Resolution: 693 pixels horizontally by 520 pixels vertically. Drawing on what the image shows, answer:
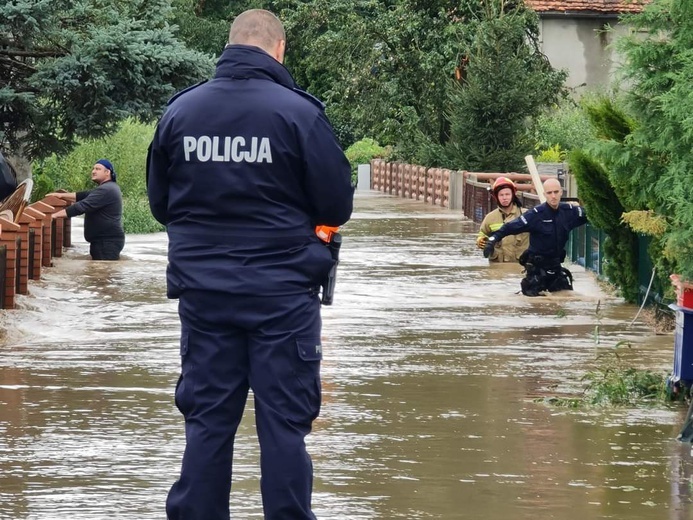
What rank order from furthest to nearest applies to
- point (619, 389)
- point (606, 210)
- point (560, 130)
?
point (560, 130) < point (606, 210) < point (619, 389)

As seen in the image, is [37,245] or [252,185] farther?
[37,245]

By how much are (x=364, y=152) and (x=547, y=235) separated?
42.9 metres

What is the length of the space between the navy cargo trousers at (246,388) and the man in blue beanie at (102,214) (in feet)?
47.1

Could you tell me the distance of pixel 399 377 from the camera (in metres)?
11.0

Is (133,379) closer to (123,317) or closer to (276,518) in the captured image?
(123,317)

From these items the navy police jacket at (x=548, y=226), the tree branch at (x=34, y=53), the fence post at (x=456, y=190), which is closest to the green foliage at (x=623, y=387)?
the navy police jacket at (x=548, y=226)

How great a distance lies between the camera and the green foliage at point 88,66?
59.0 feet

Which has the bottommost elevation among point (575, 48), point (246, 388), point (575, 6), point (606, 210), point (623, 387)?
point (623, 387)

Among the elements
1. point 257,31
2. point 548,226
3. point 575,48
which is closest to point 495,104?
point 575,48

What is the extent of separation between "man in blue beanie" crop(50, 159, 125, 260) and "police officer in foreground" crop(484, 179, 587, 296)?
5.61 m

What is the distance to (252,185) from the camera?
5.66m

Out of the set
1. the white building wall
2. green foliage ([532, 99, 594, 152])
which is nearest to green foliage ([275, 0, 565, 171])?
green foliage ([532, 99, 594, 152])

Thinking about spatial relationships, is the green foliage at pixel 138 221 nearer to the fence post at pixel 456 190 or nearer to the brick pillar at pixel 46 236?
the brick pillar at pixel 46 236

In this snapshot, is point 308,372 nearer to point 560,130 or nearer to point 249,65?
point 249,65
